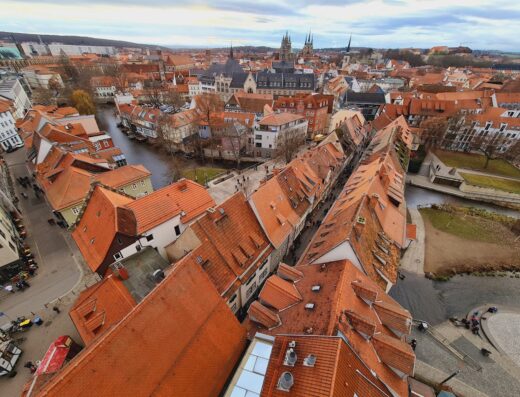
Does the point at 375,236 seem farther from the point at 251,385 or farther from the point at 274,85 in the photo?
the point at 274,85

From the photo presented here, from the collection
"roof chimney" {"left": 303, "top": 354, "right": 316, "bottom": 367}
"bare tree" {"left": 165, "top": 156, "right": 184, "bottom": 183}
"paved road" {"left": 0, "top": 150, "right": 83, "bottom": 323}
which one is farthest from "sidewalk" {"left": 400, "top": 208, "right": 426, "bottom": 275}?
"bare tree" {"left": 165, "top": 156, "right": 184, "bottom": 183}

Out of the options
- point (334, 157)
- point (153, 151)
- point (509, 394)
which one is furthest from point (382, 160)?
point (153, 151)

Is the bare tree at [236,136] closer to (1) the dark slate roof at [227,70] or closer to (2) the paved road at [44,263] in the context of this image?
(2) the paved road at [44,263]

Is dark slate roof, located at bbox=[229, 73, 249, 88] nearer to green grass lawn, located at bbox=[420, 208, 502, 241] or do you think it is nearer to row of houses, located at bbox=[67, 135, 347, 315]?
row of houses, located at bbox=[67, 135, 347, 315]

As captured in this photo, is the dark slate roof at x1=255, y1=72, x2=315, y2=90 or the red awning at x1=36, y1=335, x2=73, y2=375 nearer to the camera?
the red awning at x1=36, y1=335, x2=73, y2=375

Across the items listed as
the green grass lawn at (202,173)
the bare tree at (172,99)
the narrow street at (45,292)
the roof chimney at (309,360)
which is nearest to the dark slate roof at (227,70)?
the bare tree at (172,99)

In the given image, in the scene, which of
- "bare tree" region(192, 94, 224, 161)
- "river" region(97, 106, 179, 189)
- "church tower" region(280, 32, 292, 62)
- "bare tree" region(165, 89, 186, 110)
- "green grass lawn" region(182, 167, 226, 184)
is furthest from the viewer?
"church tower" region(280, 32, 292, 62)

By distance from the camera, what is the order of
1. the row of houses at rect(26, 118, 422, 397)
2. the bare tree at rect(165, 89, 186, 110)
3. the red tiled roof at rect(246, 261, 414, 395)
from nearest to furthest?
the row of houses at rect(26, 118, 422, 397) < the red tiled roof at rect(246, 261, 414, 395) < the bare tree at rect(165, 89, 186, 110)

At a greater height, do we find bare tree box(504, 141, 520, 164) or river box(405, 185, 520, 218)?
bare tree box(504, 141, 520, 164)
